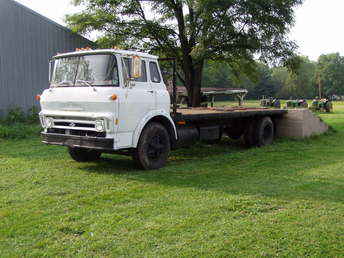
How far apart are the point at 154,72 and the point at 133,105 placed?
1121 mm

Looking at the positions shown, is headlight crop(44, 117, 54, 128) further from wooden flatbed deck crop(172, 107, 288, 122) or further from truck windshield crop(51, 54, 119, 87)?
wooden flatbed deck crop(172, 107, 288, 122)

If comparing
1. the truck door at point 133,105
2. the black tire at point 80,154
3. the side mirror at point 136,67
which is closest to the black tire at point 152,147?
the truck door at point 133,105

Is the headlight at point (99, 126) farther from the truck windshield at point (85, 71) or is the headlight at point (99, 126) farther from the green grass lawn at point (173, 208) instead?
the green grass lawn at point (173, 208)

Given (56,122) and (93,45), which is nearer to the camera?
(56,122)

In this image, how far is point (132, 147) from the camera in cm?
793

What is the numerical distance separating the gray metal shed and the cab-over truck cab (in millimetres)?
8229

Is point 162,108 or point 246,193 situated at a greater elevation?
point 162,108

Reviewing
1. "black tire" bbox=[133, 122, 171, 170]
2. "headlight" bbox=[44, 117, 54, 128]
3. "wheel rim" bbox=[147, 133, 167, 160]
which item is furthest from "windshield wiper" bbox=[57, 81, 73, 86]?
"wheel rim" bbox=[147, 133, 167, 160]

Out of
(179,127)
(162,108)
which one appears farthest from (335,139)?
(162,108)

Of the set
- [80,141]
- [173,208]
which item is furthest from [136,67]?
[173,208]

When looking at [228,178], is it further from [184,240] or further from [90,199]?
[184,240]

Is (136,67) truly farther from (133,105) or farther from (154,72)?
(154,72)

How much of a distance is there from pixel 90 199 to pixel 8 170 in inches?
118

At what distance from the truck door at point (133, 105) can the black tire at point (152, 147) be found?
0.34m
